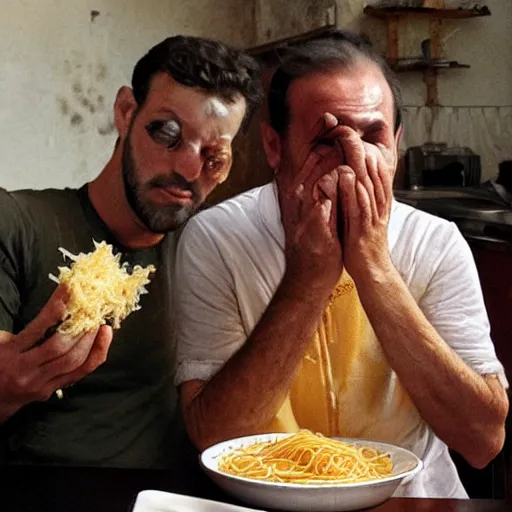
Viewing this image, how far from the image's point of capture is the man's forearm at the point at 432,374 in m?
0.80

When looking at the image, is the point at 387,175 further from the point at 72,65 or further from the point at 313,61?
the point at 72,65

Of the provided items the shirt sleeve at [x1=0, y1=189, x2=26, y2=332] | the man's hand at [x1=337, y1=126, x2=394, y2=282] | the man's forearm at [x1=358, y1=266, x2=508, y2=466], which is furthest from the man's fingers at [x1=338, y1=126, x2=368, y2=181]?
the shirt sleeve at [x1=0, y1=189, x2=26, y2=332]

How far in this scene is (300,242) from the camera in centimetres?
80

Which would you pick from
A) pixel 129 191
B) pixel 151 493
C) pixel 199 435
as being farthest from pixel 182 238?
pixel 151 493

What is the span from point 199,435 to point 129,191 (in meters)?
0.26

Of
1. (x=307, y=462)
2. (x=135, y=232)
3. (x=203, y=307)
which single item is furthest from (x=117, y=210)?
(x=307, y=462)

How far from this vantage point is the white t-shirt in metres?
0.84

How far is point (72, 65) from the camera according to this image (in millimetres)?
841

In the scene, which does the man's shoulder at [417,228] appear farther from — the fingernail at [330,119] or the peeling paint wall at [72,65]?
the peeling paint wall at [72,65]

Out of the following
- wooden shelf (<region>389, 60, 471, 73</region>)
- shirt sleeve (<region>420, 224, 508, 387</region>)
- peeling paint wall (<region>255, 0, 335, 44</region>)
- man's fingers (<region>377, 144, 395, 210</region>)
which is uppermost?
peeling paint wall (<region>255, 0, 335, 44</region>)

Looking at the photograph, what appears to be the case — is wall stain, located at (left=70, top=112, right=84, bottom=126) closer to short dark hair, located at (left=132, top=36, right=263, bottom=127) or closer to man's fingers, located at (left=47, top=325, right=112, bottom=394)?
short dark hair, located at (left=132, top=36, right=263, bottom=127)

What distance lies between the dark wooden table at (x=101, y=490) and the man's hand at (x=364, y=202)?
233 mm

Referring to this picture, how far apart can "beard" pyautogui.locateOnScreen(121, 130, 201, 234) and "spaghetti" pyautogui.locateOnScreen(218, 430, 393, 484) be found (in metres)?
0.26

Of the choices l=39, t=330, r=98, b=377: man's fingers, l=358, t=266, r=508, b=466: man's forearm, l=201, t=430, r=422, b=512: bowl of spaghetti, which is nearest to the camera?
l=201, t=430, r=422, b=512: bowl of spaghetti
